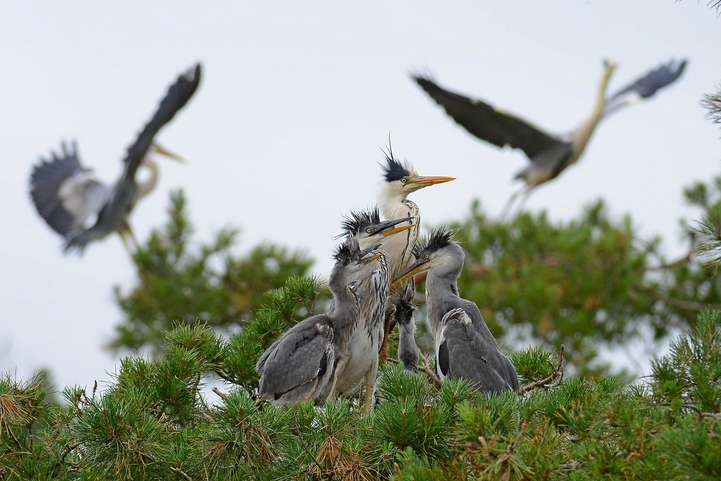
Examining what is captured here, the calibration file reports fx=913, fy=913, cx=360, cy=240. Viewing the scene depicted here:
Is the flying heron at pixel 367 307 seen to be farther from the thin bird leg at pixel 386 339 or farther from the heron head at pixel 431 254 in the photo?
the thin bird leg at pixel 386 339

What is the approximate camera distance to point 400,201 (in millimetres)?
6578

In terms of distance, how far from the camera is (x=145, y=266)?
11797 mm

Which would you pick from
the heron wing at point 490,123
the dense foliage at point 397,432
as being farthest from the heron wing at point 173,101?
the dense foliage at point 397,432

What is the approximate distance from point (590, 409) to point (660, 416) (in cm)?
28

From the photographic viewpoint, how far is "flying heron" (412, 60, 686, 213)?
947 cm

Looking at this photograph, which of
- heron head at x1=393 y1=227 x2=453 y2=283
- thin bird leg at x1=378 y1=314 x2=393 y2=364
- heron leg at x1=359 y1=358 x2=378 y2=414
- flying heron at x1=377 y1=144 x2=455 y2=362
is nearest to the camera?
heron leg at x1=359 y1=358 x2=378 y2=414

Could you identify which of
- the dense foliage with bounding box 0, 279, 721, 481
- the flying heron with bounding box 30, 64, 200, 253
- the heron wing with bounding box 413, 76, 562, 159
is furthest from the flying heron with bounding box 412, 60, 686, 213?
the dense foliage with bounding box 0, 279, 721, 481

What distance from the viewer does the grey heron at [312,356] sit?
459 cm

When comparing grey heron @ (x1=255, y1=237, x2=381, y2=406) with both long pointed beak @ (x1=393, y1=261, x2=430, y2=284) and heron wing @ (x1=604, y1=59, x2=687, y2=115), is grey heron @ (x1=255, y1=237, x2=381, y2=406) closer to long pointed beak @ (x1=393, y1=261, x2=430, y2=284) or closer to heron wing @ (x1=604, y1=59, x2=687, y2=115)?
long pointed beak @ (x1=393, y1=261, x2=430, y2=284)

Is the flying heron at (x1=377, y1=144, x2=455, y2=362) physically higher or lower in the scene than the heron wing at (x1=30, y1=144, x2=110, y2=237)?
lower

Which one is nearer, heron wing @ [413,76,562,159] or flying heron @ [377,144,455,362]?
flying heron @ [377,144,455,362]

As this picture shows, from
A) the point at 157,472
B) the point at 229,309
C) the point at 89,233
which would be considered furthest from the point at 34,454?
the point at 89,233

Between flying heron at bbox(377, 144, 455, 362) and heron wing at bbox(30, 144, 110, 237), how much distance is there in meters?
5.72

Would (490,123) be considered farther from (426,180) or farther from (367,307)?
(367,307)
